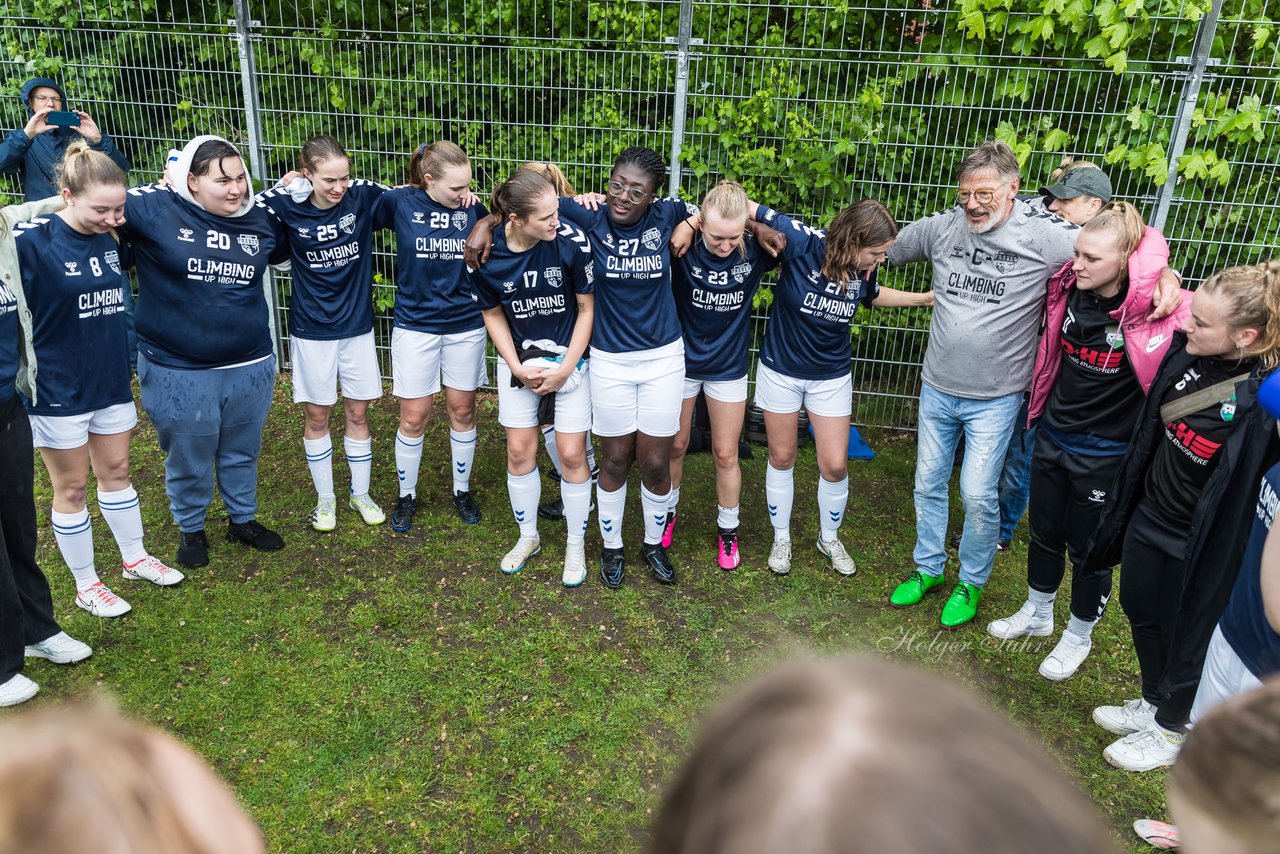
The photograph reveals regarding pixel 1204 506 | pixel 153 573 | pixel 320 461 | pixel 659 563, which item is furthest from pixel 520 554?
pixel 1204 506

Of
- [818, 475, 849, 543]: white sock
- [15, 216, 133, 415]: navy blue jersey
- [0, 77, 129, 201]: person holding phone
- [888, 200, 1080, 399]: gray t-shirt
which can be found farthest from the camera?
[0, 77, 129, 201]: person holding phone

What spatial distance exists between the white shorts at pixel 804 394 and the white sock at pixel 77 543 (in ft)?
10.7

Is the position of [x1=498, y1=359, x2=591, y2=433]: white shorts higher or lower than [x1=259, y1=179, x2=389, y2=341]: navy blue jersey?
lower

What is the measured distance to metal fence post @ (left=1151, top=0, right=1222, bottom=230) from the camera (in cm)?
531

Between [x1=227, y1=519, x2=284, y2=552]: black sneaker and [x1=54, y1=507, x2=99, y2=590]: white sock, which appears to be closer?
[x1=54, y1=507, x2=99, y2=590]: white sock

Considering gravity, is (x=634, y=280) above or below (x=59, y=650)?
above

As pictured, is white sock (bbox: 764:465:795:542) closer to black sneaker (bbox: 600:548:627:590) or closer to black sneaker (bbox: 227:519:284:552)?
black sneaker (bbox: 600:548:627:590)

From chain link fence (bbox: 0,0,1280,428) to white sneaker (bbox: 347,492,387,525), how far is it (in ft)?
6.97

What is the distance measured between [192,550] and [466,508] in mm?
1435

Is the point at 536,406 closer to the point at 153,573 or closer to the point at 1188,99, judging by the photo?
the point at 153,573

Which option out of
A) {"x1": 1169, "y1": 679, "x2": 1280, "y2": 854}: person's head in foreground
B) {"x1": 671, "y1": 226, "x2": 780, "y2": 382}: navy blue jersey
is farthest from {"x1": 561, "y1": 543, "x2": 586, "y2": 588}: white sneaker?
{"x1": 1169, "y1": 679, "x2": 1280, "y2": 854}: person's head in foreground

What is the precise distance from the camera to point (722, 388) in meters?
4.74

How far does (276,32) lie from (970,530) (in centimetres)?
560

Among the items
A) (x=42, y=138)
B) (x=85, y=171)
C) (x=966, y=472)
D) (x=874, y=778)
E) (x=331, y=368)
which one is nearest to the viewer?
(x=874, y=778)
